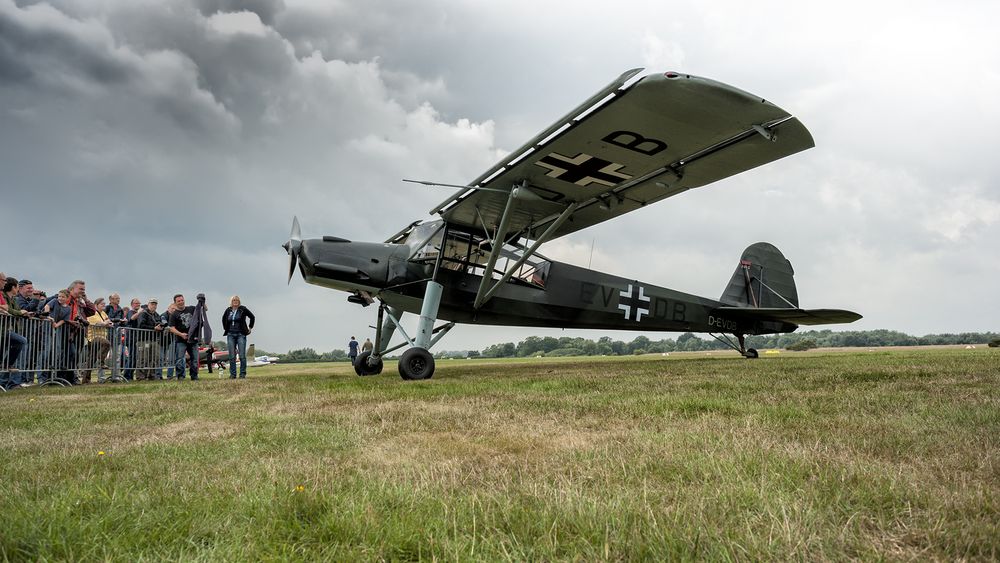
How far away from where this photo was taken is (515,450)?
2.56 meters

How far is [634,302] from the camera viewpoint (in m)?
11.8

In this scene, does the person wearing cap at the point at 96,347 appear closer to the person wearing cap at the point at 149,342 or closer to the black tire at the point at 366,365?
the person wearing cap at the point at 149,342

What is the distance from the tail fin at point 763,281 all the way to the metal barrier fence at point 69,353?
50.5 ft

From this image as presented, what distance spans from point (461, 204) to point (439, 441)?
20.6ft

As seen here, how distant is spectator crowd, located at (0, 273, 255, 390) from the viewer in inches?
374

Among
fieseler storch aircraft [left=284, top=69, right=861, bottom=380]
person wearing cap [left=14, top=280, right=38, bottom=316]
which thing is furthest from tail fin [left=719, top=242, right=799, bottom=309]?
person wearing cap [left=14, top=280, right=38, bottom=316]

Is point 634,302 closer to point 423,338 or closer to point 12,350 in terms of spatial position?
point 423,338

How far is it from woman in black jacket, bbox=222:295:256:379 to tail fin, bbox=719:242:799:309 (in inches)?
503

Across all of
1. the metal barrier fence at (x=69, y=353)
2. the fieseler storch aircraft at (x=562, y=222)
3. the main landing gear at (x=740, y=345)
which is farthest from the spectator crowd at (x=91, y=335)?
the main landing gear at (x=740, y=345)

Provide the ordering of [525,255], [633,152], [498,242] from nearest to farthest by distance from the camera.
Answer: [633,152]
[498,242]
[525,255]

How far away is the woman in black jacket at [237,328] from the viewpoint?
11.7 metres

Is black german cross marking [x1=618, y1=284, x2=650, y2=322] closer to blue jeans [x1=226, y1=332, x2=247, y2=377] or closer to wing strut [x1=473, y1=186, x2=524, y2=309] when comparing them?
wing strut [x1=473, y1=186, x2=524, y2=309]

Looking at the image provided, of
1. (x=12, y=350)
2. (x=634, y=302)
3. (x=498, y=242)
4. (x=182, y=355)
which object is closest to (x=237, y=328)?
(x=182, y=355)

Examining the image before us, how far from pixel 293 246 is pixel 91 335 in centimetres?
572
